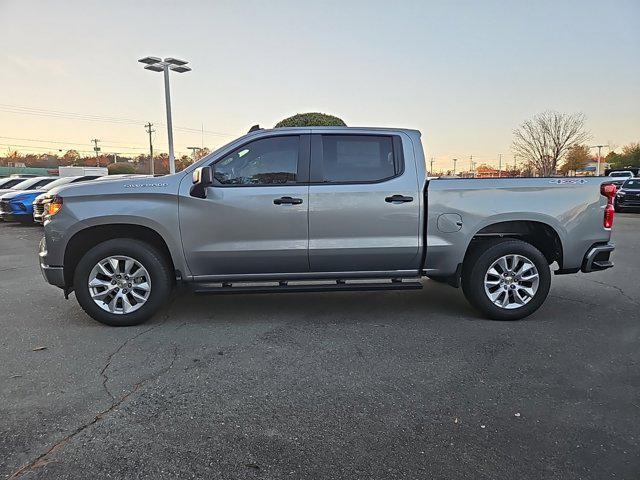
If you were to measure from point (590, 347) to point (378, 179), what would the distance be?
2.50 metres

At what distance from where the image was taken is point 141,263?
453 centimetres

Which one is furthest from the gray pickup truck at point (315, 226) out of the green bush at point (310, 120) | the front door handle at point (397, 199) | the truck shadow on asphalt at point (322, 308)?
the green bush at point (310, 120)

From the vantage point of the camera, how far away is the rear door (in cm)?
461

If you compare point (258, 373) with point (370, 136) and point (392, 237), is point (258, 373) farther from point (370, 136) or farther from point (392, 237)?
point (370, 136)

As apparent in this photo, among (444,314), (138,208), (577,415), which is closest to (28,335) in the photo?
(138,208)

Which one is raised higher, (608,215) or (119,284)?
(608,215)

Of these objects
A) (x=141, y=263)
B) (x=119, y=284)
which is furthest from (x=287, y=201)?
(x=119, y=284)

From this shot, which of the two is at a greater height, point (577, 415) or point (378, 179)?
point (378, 179)

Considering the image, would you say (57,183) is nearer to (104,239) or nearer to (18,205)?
(18,205)

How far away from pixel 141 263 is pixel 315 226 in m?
1.77

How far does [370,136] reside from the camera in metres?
4.84

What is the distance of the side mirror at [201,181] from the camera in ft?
14.4

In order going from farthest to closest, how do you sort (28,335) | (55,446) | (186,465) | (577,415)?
(28,335), (577,415), (55,446), (186,465)

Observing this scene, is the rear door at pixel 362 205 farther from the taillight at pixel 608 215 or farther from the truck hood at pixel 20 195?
the truck hood at pixel 20 195
